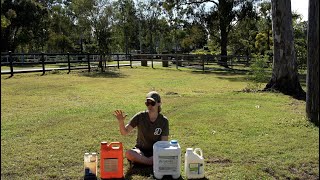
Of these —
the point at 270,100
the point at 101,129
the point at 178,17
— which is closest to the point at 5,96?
the point at 101,129

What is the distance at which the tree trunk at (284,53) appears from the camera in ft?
43.2

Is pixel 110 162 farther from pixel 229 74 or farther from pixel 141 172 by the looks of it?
pixel 229 74

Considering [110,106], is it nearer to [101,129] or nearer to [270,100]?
[101,129]

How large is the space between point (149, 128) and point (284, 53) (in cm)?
987

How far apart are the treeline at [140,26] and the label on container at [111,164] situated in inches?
239

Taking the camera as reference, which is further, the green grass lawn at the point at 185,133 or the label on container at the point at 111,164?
the green grass lawn at the point at 185,133

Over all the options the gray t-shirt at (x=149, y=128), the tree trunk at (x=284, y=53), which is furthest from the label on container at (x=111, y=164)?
the tree trunk at (x=284, y=53)

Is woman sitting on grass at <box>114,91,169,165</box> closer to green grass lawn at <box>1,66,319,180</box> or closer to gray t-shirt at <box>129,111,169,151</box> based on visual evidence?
gray t-shirt at <box>129,111,169,151</box>

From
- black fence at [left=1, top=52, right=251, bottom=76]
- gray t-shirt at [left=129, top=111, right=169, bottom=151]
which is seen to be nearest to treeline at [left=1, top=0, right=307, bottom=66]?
black fence at [left=1, top=52, right=251, bottom=76]

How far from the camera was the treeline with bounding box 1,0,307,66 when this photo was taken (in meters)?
26.7

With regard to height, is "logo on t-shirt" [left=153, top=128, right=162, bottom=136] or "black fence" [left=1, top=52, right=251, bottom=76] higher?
"black fence" [left=1, top=52, right=251, bottom=76]

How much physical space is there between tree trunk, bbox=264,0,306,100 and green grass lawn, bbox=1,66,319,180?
153cm

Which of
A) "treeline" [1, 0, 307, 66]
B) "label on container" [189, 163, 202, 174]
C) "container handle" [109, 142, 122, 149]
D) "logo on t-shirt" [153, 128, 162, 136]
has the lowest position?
"label on container" [189, 163, 202, 174]

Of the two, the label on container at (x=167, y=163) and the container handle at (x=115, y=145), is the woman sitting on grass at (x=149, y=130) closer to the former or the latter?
the container handle at (x=115, y=145)
